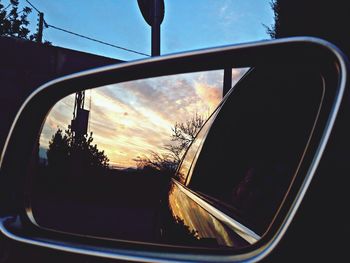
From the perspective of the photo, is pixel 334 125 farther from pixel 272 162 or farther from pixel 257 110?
pixel 257 110

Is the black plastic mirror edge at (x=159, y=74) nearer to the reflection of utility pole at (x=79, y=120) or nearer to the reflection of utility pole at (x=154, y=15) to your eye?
the reflection of utility pole at (x=79, y=120)

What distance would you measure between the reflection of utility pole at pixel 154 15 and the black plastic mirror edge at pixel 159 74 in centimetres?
332

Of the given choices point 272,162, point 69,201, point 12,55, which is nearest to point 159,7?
point 69,201

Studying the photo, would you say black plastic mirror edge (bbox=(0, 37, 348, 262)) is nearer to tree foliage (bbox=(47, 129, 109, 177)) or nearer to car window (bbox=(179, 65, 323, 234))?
car window (bbox=(179, 65, 323, 234))

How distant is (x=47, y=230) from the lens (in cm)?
115

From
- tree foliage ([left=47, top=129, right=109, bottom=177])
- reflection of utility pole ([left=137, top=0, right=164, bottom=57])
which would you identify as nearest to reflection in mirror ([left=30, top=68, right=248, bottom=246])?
tree foliage ([left=47, top=129, right=109, bottom=177])

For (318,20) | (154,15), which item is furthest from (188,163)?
(154,15)

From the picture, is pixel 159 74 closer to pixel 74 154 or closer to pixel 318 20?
pixel 74 154

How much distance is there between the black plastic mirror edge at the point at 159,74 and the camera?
0.69 m

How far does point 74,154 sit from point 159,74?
4.06ft

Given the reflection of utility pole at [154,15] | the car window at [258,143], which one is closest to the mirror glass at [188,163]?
the car window at [258,143]

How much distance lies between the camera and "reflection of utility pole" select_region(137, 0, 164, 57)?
4555 millimetres

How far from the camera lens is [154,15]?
4.57 m

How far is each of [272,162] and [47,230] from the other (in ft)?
2.69
